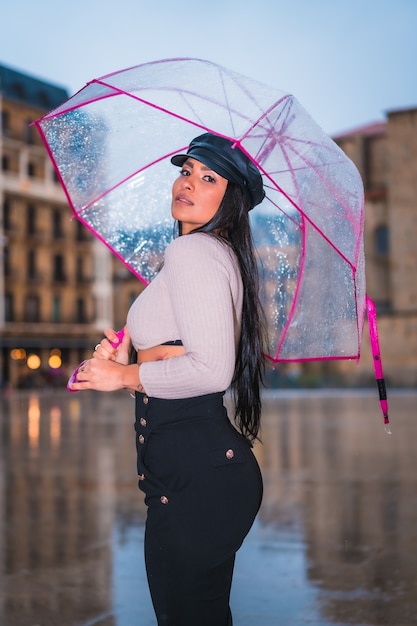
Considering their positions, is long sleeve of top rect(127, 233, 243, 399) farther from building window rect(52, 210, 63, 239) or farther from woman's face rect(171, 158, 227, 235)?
building window rect(52, 210, 63, 239)

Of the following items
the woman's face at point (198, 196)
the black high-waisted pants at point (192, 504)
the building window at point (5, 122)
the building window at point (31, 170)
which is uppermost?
the building window at point (5, 122)

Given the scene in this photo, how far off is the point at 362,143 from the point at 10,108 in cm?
2058

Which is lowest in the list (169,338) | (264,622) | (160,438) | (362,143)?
(264,622)

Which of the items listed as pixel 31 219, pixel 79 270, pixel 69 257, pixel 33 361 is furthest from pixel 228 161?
pixel 79 270

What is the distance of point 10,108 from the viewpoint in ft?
190

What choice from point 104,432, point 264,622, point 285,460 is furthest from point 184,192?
point 104,432

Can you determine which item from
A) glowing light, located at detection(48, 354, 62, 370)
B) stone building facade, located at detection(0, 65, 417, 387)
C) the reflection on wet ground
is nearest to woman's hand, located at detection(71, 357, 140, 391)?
the reflection on wet ground

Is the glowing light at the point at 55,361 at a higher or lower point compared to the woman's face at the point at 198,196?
higher

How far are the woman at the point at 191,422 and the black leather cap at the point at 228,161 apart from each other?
0.18 meters

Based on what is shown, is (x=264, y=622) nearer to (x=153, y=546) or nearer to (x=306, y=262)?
(x=306, y=262)

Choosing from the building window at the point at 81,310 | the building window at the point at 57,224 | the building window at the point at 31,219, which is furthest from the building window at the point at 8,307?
the building window at the point at 57,224

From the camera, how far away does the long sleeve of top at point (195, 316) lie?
228 cm

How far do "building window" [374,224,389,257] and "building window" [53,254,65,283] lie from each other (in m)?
19.9

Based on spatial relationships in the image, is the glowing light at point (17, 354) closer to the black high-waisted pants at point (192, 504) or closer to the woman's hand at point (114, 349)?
the woman's hand at point (114, 349)
